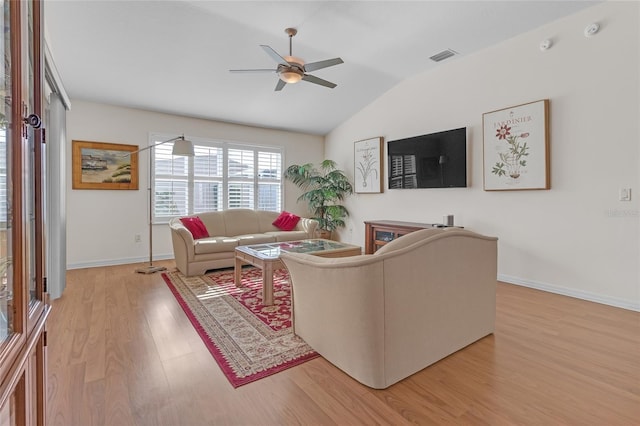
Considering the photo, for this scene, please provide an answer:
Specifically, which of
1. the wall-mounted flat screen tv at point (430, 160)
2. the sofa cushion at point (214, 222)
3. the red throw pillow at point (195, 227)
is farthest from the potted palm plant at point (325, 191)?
the red throw pillow at point (195, 227)

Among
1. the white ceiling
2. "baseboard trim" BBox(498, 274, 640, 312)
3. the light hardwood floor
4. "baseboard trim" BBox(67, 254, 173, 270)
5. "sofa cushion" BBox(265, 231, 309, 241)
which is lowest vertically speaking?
the light hardwood floor

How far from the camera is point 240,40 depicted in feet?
11.9

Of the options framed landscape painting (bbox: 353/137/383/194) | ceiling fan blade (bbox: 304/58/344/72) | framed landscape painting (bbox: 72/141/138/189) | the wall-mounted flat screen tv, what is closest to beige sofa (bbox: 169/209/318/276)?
framed landscape painting (bbox: 72/141/138/189)

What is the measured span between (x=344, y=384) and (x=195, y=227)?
3.48 metres

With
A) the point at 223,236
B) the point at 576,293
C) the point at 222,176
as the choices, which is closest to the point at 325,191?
the point at 222,176

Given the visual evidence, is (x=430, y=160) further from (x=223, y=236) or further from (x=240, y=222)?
(x=223, y=236)

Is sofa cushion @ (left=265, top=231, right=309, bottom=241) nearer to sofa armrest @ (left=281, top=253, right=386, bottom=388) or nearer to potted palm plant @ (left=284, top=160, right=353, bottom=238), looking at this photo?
potted palm plant @ (left=284, top=160, right=353, bottom=238)

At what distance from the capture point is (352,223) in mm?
6273

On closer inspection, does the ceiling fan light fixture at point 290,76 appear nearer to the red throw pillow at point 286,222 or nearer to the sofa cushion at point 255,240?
the sofa cushion at point 255,240

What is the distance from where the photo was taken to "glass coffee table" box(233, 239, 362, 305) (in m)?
3.06

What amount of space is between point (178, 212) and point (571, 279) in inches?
221

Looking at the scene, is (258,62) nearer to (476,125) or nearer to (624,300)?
(476,125)

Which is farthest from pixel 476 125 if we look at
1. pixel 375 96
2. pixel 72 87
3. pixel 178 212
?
pixel 72 87

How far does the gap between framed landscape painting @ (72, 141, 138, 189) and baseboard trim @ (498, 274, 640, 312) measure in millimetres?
5563
